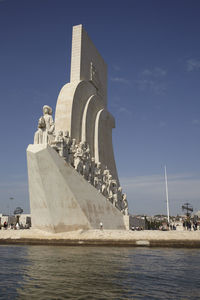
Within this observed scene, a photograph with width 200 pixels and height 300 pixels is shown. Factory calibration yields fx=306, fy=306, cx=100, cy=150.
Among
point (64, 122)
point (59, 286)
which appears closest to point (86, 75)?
point (64, 122)

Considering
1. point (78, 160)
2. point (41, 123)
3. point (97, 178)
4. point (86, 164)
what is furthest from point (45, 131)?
point (97, 178)

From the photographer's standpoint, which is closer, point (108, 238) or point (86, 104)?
point (108, 238)

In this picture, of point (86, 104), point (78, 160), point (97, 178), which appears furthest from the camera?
point (86, 104)

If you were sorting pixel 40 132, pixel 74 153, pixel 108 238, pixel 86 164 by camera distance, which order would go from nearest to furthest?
pixel 108 238
pixel 40 132
pixel 74 153
pixel 86 164

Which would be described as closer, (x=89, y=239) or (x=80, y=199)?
(x=89, y=239)

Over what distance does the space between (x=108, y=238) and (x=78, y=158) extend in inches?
152

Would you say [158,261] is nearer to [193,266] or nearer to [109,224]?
[193,266]

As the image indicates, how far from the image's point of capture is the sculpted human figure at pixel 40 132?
10312mm

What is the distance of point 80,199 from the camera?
11.1m

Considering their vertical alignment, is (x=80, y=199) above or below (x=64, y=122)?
below

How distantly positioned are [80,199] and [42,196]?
1.62m

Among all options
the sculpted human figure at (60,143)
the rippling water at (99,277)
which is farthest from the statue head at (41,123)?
the rippling water at (99,277)

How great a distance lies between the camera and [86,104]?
16156 millimetres

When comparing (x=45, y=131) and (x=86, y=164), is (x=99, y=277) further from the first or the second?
(x=86, y=164)
